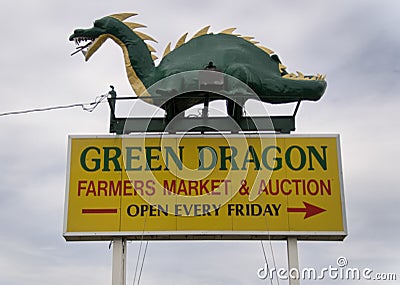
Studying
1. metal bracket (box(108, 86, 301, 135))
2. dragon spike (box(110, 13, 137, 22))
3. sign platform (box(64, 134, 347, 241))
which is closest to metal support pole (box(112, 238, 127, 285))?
sign platform (box(64, 134, 347, 241))

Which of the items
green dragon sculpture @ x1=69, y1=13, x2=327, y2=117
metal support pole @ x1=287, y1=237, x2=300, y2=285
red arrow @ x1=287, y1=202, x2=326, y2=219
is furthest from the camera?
green dragon sculpture @ x1=69, y1=13, x2=327, y2=117

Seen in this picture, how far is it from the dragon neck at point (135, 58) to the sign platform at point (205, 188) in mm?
1056

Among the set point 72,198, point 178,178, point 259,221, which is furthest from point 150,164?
point 259,221

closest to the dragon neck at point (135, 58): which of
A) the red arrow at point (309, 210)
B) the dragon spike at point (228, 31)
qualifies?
the dragon spike at point (228, 31)

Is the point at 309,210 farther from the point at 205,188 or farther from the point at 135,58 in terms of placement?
the point at 135,58

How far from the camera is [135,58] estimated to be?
11.8 metres

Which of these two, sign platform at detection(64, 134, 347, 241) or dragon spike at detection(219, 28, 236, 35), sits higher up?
dragon spike at detection(219, 28, 236, 35)

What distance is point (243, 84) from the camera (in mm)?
11344

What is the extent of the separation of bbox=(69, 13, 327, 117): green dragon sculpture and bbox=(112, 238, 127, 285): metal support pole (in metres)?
2.58

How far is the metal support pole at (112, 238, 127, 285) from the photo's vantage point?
34.1 ft

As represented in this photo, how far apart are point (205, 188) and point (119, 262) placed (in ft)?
6.34

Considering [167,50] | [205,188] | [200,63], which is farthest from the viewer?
[167,50]

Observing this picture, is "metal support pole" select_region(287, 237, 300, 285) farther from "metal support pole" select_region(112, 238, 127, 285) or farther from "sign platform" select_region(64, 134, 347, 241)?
"metal support pole" select_region(112, 238, 127, 285)

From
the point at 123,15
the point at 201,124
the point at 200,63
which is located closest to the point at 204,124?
the point at 201,124
